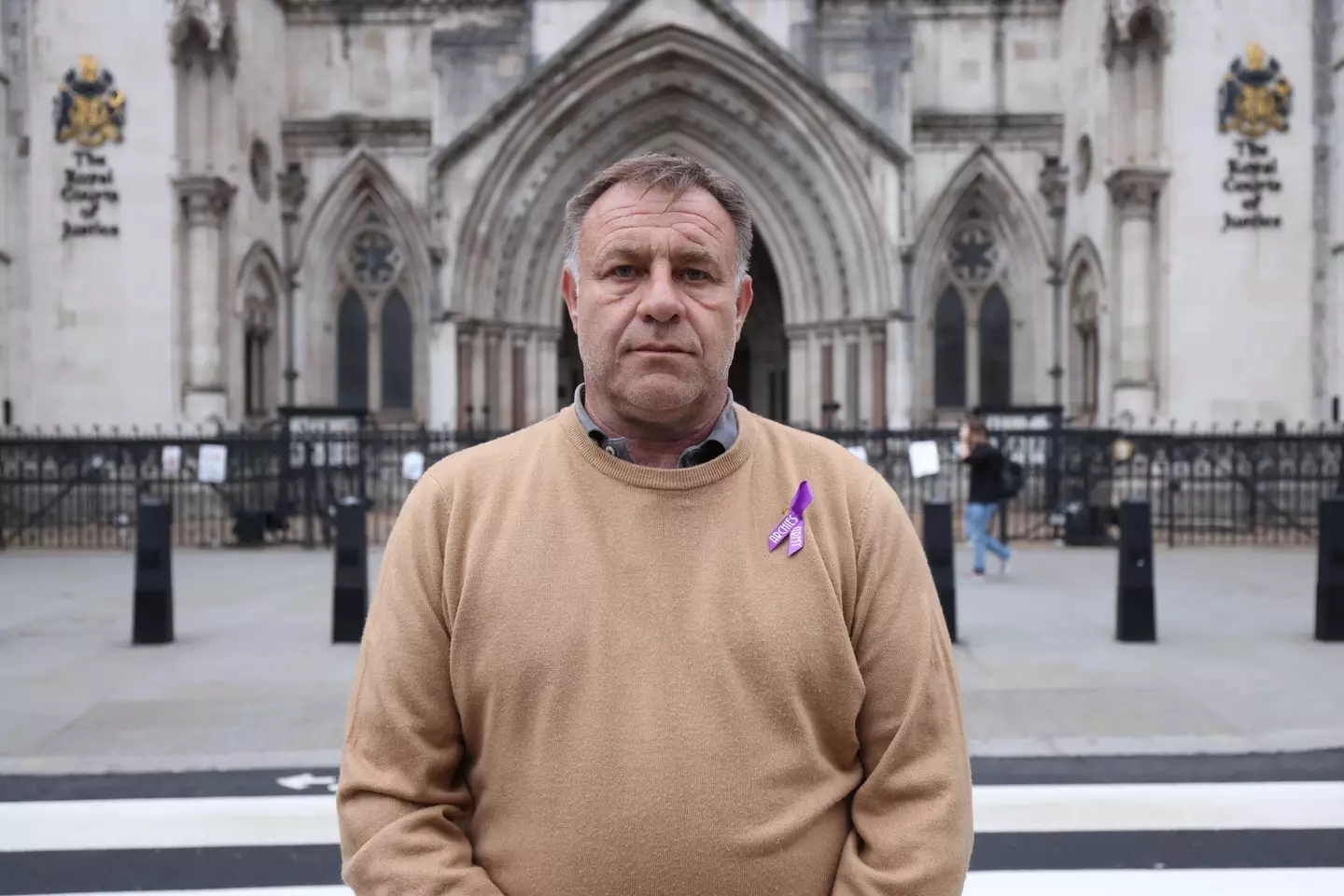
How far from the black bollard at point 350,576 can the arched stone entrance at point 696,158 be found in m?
12.7

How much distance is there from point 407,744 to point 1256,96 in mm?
19670

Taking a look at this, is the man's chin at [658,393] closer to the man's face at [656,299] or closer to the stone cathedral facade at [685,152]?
the man's face at [656,299]

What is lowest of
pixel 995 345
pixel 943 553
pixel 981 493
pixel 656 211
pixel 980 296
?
pixel 943 553

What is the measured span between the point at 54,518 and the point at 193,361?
132 inches

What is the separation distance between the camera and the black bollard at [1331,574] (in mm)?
8281

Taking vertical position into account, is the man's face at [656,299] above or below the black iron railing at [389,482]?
above

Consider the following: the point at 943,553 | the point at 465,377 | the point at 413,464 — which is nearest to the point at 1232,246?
the point at 943,553

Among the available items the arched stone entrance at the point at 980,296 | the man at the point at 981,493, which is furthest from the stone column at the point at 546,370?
the man at the point at 981,493

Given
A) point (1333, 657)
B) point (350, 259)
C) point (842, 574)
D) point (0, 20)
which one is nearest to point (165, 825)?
point (842, 574)

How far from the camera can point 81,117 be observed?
61.9ft

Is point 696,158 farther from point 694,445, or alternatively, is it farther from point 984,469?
point 694,445

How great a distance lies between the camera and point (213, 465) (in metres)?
15.9

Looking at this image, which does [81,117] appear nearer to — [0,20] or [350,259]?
[0,20]

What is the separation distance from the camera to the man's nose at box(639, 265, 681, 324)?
6.95 feet
